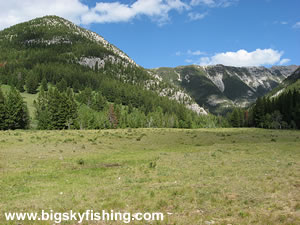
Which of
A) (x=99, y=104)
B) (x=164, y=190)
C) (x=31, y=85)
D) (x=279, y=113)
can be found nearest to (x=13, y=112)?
(x=99, y=104)

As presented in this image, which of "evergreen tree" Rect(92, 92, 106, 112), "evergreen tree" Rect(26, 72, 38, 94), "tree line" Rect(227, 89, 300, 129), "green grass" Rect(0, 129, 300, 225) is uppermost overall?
"evergreen tree" Rect(26, 72, 38, 94)

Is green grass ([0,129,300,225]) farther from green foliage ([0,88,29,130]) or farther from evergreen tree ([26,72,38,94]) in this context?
evergreen tree ([26,72,38,94])

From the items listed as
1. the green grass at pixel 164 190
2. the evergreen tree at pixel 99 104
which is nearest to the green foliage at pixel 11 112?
the green grass at pixel 164 190

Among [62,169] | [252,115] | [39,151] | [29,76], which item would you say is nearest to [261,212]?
[62,169]

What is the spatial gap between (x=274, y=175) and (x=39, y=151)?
25.5 m

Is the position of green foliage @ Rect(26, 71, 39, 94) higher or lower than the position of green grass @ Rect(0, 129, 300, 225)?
higher

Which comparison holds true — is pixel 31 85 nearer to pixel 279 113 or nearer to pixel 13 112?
pixel 13 112

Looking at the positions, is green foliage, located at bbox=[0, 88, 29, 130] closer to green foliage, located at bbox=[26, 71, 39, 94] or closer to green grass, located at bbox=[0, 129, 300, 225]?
green grass, located at bbox=[0, 129, 300, 225]

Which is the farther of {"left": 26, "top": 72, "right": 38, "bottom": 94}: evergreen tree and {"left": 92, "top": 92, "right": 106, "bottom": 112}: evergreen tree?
{"left": 26, "top": 72, "right": 38, "bottom": 94}: evergreen tree

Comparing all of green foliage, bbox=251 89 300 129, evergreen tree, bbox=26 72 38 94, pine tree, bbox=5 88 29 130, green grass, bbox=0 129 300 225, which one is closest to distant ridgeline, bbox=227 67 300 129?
green foliage, bbox=251 89 300 129

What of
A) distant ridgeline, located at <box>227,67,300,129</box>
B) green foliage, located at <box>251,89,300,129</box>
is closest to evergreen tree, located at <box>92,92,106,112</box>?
distant ridgeline, located at <box>227,67,300,129</box>

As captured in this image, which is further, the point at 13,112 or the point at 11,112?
the point at 13,112

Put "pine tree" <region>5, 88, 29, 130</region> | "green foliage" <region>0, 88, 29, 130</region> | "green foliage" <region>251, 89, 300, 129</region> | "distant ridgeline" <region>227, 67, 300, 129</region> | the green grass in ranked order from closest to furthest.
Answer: the green grass < "green foliage" <region>0, 88, 29, 130</region> < "pine tree" <region>5, 88, 29, 130</region> < "green foliage" <region>251, 89, 300, 129</region> < "distant ridgeline" <region>227, 67, 300, 129</region>

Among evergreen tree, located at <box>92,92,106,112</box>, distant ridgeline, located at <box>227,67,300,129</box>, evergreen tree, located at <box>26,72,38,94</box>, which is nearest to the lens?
distant ridgeline, located at <box>227,67,300,129</box>
